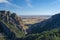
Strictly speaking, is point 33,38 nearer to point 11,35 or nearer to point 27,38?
point 27,38

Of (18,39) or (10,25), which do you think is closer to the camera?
(18,39)

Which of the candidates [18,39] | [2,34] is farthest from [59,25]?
[2,34]

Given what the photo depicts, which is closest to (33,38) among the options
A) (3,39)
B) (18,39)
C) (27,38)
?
(27,38)

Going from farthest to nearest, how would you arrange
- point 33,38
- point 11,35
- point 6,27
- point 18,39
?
point 6,27
point 11,35
point 18,39
point 33,38

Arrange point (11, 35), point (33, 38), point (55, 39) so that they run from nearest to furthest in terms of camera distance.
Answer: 1. point (55, 39)
2. point (33, 38)
3. point (11, 35)

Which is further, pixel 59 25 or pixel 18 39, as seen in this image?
pixel 59 25

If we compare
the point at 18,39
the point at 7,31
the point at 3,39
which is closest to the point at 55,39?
the point at 18,39

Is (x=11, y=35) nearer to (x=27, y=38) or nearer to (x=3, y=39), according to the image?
(x=3, y=39)

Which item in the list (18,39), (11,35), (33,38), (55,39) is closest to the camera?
(55,39)

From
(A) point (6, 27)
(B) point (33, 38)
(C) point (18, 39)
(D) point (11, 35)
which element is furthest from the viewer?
(A) point (6, 27)
